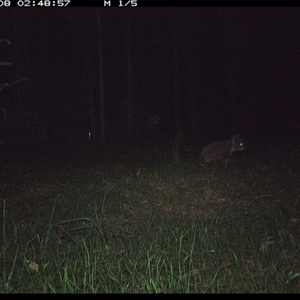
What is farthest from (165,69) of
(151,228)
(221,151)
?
(151,228)

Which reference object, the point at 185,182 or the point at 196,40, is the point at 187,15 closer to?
the point at 196,40

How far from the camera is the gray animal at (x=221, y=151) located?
10.2 m

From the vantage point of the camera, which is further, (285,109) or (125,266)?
(285,109)

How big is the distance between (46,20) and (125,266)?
24.7 meters

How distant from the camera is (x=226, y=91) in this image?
2892cm

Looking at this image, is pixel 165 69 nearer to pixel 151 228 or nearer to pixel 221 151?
pixel 221 151

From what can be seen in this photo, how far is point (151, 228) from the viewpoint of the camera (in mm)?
5672

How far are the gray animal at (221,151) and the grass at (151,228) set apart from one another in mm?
409

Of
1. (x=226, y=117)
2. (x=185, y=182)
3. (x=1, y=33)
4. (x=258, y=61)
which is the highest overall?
(x=1, y=33)

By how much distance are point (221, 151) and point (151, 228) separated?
16.6 feet

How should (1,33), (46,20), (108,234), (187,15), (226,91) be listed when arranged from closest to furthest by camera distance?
(108,234) → (187,15) → (1,33) → (46,20) → (226,91)

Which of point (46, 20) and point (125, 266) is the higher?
point (46, 20)
